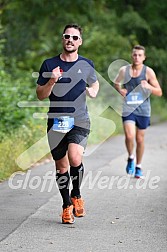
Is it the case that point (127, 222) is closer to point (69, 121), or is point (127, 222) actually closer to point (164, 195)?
point (69, 121)

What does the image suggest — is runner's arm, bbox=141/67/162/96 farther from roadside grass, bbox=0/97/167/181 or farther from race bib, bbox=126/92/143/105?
roadside grass, bbox=0/97/167/181

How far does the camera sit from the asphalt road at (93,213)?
24.3ft

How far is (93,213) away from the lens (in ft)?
30.0

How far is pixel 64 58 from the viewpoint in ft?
27.9

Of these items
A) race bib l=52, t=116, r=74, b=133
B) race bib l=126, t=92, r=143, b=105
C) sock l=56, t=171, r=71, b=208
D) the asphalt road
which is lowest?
the asphalt road

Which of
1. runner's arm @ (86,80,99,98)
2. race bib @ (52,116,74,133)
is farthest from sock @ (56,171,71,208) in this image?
runner's arm @ (86,80,99,98)

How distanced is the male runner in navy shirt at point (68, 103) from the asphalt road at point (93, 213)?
0.45 m

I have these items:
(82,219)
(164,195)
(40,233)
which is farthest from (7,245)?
(164,195)

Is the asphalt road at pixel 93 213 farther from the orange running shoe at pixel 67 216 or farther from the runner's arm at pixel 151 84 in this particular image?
the runner's arm at pixel 151 84

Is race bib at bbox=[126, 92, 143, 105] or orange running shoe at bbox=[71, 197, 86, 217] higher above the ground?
race bib at bbox=[126, 92, 143, 105]

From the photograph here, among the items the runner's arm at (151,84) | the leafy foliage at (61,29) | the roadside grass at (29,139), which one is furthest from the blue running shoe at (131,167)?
the leafy foliage at (61,29)

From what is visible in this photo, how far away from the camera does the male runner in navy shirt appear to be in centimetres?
843

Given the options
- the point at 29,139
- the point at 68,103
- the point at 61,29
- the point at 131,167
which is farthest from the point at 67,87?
the point at 61,29

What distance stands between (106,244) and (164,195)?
3.40 m
